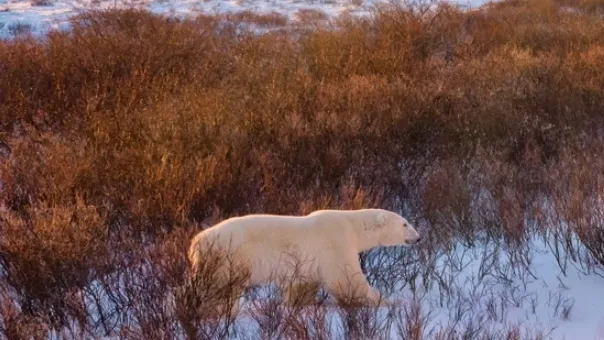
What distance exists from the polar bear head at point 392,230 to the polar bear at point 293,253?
19 cm

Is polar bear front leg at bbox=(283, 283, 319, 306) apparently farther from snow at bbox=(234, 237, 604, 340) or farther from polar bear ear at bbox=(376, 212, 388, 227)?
polar bear ear at bbox=(376, 212, 388, 227)

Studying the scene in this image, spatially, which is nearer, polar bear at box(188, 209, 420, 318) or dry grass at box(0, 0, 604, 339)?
polar bear at box(188, 209, 420, 318)

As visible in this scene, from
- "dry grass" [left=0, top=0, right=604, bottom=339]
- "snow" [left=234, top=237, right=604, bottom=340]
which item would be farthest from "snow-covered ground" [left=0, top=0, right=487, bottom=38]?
"snow" [left=234, top=237, right=604, bottom=340]

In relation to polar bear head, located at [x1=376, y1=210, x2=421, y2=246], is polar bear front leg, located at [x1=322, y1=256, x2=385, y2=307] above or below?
below

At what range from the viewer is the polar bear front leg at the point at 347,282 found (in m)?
3.44

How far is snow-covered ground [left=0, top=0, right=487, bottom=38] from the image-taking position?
1877 centimetres

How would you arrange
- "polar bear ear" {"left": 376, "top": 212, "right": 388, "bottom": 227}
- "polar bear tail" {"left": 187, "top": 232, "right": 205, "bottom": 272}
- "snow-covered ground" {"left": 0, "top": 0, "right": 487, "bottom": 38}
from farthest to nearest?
"snow-covered ground" {"left": 0, "top": 0, "right": 487, "bottom": 38}, "polar bear ear" {"left": 376, "top": 212, "right": 388, "bottom": 227}, "polar bear tail" {"left": 187, "top": 232, "right": 205, "bottom": 272}

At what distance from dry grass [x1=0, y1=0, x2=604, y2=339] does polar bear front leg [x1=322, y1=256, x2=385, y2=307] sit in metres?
0.18

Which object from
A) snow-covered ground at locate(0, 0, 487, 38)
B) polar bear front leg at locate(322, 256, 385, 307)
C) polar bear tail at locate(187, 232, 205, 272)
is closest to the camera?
polar bear tail at locate(187, 232, 205, 272)

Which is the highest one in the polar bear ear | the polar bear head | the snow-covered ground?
the polar bear ear

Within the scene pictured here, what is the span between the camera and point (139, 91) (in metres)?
7.63

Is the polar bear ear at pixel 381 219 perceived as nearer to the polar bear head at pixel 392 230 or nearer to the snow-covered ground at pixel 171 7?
the polar bear head at pixel 392 230

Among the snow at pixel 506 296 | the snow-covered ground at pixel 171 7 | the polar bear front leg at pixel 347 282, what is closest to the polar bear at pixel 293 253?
the polar bear front leg at pixel 347 282

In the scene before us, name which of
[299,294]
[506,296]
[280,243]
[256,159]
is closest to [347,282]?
[299,294]
